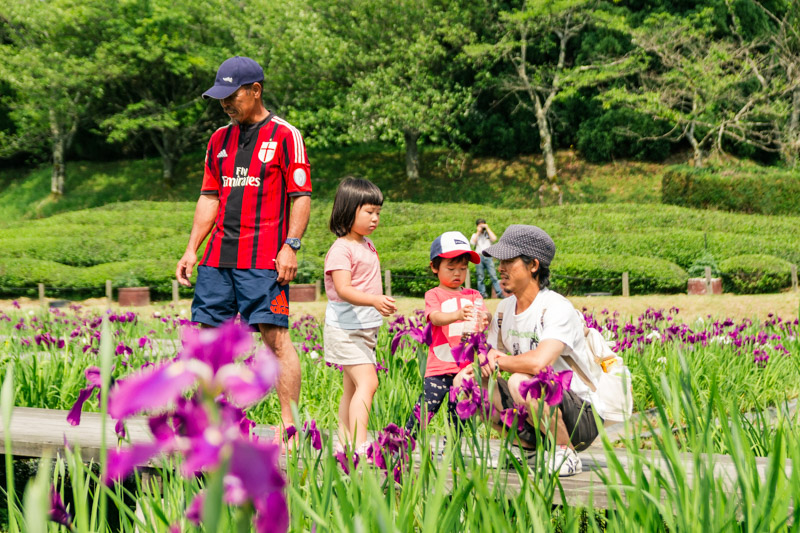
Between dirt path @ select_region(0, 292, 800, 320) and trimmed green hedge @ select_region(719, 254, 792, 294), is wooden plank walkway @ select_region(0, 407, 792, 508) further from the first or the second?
trimmed green hedge @ select_region(719, 254, 792, 294)

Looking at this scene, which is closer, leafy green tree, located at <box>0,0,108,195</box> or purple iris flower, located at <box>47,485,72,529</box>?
purple iris flower, located at <box>47,485,72,529</box>

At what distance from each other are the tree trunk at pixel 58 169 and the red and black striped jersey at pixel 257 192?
25542 mm

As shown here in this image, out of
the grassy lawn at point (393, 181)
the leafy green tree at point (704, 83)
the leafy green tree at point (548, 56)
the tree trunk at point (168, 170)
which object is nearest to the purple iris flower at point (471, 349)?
the leafy green tree at point (704, 83)

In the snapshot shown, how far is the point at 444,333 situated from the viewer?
108 inches

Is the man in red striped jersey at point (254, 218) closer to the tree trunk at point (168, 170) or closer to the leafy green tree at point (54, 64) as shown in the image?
the leafy green tree at point (54, 64)

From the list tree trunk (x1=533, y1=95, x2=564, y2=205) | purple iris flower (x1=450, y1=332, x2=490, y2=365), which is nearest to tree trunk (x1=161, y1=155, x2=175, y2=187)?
tree trunk (x1=533, y1=95, x2=564, y2=205)

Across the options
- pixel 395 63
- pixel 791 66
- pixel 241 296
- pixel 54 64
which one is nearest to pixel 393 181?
pixel 395 63

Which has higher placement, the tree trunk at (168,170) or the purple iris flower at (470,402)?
the tree trunk at (168,170)

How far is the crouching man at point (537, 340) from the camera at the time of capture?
7.13ft

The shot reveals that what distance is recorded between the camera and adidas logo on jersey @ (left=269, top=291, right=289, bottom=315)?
9.30 ft

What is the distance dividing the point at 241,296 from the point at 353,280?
498 millimetres

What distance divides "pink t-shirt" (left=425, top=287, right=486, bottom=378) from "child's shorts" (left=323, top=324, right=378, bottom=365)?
0.24 meters

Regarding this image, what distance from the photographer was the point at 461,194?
23.5 meters

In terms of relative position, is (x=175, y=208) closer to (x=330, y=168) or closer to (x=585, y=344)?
(x=330, y=168)
